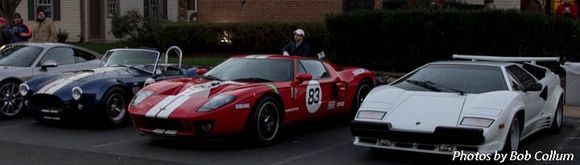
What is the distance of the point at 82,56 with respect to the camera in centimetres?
1334

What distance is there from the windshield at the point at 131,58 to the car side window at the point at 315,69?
2.79 meters

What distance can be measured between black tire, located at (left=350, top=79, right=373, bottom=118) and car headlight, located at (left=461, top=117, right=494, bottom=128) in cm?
349

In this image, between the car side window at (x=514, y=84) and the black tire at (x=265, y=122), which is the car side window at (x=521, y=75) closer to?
the car side window at (x=514, y=84)

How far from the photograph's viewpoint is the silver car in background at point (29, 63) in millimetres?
11541

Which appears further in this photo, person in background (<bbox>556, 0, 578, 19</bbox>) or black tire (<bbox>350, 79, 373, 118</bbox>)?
person in background (<bbox>556, 0, 578, 19</bbox>)

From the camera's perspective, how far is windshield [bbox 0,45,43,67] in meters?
12.3

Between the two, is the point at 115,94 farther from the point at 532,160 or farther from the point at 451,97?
the point at 532,160

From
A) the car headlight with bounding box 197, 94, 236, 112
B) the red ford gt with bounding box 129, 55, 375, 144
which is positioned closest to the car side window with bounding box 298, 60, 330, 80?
the red ford gt with bounding box 129, 55, 375, 144

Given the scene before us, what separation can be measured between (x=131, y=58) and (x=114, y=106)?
1820 mm

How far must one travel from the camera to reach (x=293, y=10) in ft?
71.4

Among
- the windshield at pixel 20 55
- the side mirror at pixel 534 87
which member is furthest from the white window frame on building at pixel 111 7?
the side mirror at pixel 534 87

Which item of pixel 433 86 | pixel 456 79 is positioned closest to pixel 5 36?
pixel 433 86

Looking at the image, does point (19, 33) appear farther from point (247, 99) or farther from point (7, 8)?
point (247, 99)

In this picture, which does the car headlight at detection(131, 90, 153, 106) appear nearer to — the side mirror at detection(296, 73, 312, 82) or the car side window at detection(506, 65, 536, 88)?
the side mirror at detection(296, 73, 312, 82)
